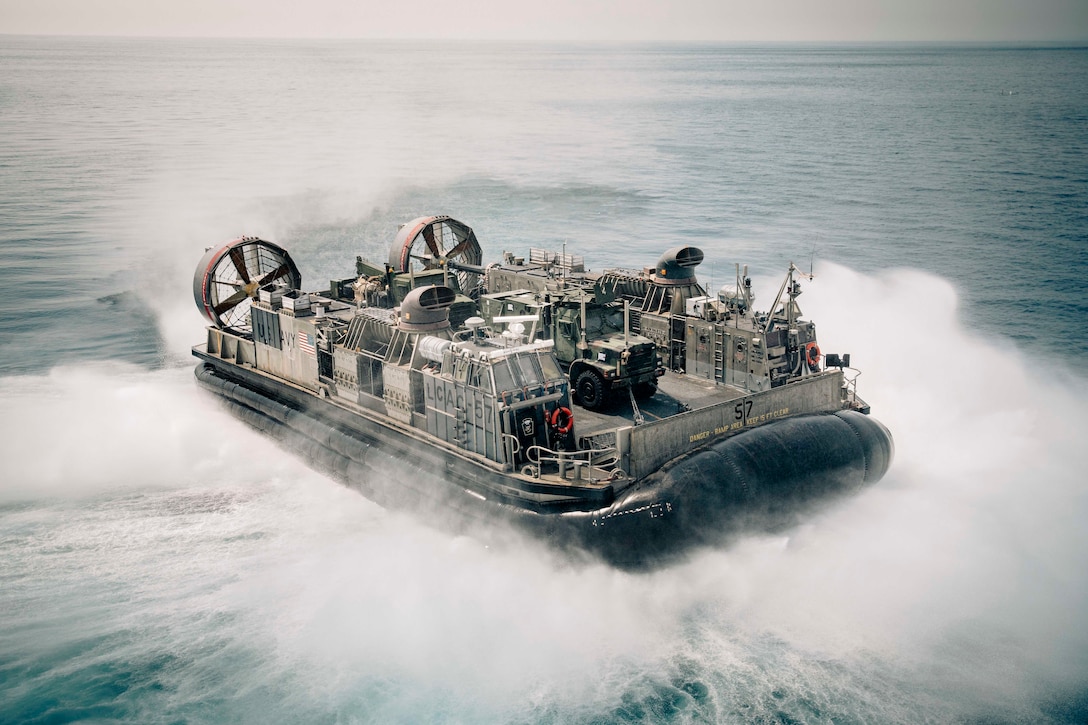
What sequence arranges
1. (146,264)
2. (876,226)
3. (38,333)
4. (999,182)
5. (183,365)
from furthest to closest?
(999,182), (876,226), (146,264), (38,333), (183,365)

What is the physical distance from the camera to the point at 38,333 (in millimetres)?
23000

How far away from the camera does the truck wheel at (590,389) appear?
13773 millimetres

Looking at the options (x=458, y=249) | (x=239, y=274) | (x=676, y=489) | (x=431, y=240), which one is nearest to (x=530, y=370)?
(x=676, y=489)

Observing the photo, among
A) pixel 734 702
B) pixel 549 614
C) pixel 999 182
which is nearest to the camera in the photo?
pixel 734 702

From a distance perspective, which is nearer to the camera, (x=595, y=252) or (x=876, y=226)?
(x=595, y=252)

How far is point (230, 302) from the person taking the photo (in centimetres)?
1833

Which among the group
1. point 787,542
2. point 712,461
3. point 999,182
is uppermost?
point 999,182

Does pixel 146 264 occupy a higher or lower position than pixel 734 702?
higher

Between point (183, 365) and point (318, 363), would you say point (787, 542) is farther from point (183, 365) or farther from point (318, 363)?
point (183, 365)

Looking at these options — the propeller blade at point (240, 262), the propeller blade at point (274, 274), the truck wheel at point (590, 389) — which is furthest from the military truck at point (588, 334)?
the propeller blade at point (240, 262)

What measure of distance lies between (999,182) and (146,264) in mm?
33157

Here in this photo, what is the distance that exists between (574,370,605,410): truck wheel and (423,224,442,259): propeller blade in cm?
663

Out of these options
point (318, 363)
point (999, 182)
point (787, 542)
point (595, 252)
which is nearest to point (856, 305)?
point (595, 252)

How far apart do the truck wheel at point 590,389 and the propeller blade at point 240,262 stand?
7477 millimetres
